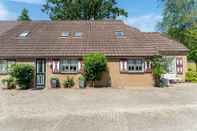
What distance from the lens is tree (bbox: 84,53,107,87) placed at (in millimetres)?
23281

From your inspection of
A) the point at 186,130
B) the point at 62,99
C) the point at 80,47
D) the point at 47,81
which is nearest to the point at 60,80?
the point at 47,81

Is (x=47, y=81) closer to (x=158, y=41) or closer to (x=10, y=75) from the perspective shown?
(x=10, y=75)

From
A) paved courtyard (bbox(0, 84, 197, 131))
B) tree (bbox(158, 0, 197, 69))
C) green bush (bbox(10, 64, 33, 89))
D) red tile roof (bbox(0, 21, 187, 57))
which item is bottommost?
paved courtyard (bbox(0, 84, 197, 131))

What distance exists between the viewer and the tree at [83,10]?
146 feet

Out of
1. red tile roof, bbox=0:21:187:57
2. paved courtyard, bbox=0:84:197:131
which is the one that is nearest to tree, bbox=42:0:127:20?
red tile roof, bbox=0:21:187:57

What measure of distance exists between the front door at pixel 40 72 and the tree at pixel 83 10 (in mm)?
20426

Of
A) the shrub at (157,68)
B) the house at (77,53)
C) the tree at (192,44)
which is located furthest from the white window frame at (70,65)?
the tree at (192,44)

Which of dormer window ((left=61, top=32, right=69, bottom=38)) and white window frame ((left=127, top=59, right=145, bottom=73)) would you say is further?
dormer window ((left=61, top=32, right=69, bottom=38))

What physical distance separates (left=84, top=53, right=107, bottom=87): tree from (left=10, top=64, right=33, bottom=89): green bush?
12.7 feet

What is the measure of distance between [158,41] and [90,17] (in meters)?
16.1

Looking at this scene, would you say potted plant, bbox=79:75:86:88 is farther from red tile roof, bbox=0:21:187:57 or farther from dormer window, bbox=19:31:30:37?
dormer window, bbox=19:31:30:37

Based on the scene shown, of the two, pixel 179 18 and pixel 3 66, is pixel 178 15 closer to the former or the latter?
pixel 179 18

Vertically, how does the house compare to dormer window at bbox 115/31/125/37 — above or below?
below

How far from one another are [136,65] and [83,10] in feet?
72.5
